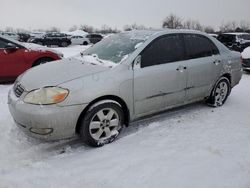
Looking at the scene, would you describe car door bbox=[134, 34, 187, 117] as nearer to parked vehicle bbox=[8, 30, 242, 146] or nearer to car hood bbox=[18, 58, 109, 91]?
parked vehicle bbox=[8, 30, 242, 146]

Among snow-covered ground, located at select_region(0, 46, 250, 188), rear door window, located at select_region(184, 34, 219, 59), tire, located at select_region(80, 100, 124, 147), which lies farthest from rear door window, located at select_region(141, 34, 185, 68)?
snow-covered ground, located at select_region(0, 46, 250, 188)

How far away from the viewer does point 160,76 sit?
4.76m

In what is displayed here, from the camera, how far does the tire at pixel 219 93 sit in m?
5.97

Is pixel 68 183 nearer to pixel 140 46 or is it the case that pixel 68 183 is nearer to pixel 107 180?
pixel 107 180

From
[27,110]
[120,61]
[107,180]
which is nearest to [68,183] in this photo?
[107,180]

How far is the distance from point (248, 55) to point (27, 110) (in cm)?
845

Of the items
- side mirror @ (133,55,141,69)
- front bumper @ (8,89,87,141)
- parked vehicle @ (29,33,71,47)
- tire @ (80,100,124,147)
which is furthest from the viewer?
parked vehicle @ (29,33,71,47)

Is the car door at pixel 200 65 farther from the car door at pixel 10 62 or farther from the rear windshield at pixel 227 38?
the rear windshield at pixel 227 38

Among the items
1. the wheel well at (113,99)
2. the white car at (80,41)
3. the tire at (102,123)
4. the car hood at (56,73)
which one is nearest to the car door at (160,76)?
the wheel well at (113,99)

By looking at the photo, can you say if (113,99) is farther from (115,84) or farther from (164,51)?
(164,51)

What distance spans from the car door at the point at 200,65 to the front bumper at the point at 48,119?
217 centimetres

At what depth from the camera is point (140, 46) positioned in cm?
470

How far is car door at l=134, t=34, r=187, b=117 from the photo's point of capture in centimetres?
457

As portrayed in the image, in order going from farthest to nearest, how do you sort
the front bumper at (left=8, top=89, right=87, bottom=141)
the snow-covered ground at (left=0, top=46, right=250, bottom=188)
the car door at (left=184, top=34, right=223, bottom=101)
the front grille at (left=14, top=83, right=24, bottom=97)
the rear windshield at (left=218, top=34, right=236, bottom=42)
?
the rear windshield at (left=218, top=34, right=236, bottom=42)
the car door at (left=184, top=34, right=223, bottom=101)
the front grille at (left=14, top=83, right=24, bottom=97)
the front bumper at (left=8, top=89, right=87, bottom=141)
the snow-covered ground at (left=0, top=46, right=250, bottom=188)
